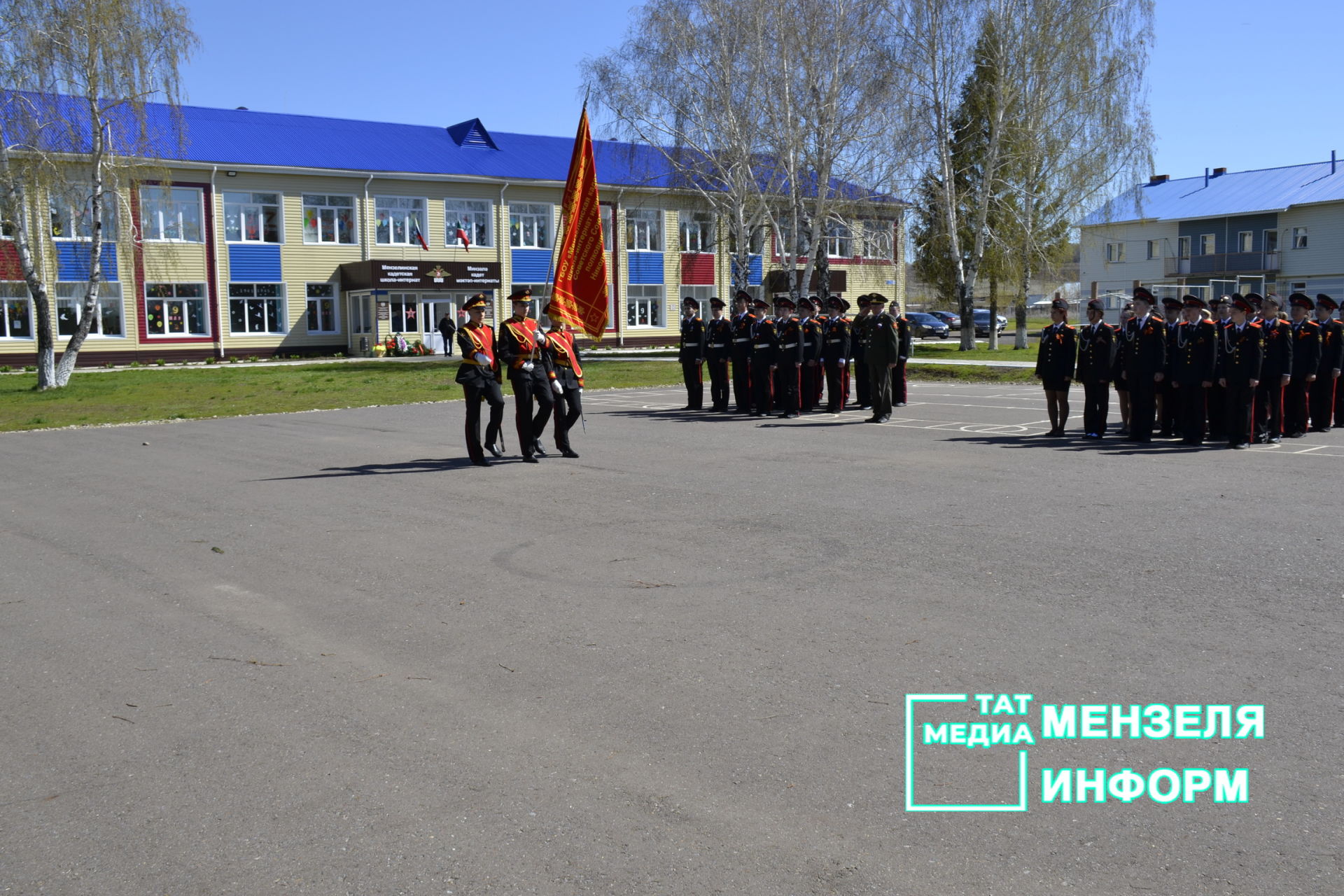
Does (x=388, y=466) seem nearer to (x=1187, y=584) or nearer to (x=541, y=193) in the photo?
(x=1187, y=584)

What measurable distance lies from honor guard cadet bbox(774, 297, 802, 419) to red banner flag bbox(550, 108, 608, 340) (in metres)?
5.69

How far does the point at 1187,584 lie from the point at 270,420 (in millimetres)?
16068

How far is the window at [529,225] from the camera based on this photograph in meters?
51.0

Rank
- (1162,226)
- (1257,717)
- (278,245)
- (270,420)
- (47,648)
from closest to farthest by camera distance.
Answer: (1257,717)
(47,648)
(270,420)
(278,245)
(1162,226)

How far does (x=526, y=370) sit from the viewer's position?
13.1 meters

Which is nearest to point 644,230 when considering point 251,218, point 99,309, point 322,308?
point 322,308

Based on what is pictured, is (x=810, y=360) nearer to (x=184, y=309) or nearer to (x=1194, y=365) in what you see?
(x=1194, y=365)

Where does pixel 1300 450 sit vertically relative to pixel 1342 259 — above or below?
below

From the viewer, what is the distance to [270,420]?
1955 cm

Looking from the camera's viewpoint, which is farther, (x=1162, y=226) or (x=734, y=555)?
(x=1162, y=226)

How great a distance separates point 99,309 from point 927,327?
40.7m

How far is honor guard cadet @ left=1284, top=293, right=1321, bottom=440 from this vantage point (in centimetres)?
1495

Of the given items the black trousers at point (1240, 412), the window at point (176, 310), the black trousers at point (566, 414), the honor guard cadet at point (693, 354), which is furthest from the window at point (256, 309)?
the black trousers at point (1240, 412)

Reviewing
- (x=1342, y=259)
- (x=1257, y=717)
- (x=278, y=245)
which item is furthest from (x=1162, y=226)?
(x=1257, y=717)
